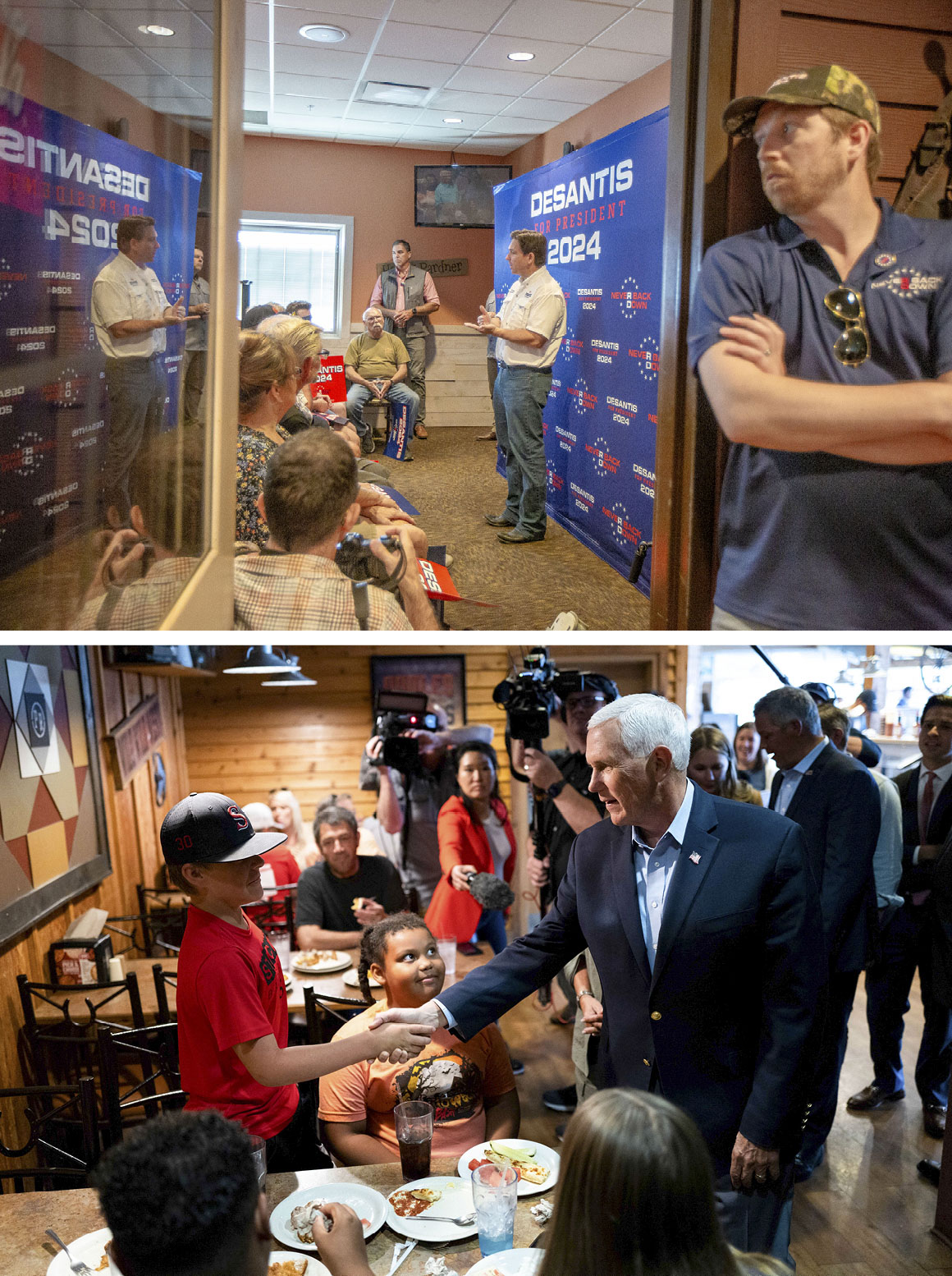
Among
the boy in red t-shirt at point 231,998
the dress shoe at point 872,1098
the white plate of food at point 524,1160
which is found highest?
the boy in red t-shirt at point 231,998

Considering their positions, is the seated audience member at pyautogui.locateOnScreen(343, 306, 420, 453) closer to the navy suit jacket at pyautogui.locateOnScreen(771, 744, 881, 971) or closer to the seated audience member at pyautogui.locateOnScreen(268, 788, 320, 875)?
the navy suit jacket at pyautogui.locateOnScreen(771, 744, 881, 971)

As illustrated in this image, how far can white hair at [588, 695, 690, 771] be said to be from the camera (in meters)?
1.64

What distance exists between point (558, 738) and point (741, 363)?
3.73 meters

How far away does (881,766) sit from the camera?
4.34m

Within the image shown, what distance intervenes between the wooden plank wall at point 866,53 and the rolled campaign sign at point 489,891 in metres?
1.76

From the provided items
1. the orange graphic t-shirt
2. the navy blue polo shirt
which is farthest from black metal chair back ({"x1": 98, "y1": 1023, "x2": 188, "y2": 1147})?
the navy blue polo shirt

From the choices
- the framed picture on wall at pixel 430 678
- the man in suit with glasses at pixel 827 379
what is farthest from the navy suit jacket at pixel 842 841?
the framed picture on wall at pixel 430 678

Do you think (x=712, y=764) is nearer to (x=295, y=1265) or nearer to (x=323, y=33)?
(x=295, y=1265)

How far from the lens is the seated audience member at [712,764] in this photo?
126 inches

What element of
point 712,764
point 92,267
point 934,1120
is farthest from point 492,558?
point 934,1120

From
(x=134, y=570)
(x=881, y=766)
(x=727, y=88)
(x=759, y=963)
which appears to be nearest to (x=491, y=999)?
(x=759, y=963)

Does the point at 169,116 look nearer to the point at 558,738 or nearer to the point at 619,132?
the point at 619,132

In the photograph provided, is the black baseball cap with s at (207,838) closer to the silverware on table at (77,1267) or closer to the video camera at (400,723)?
the silverware on table at (77,1267)

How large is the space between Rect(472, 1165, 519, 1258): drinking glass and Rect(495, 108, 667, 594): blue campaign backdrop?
3.18ft
